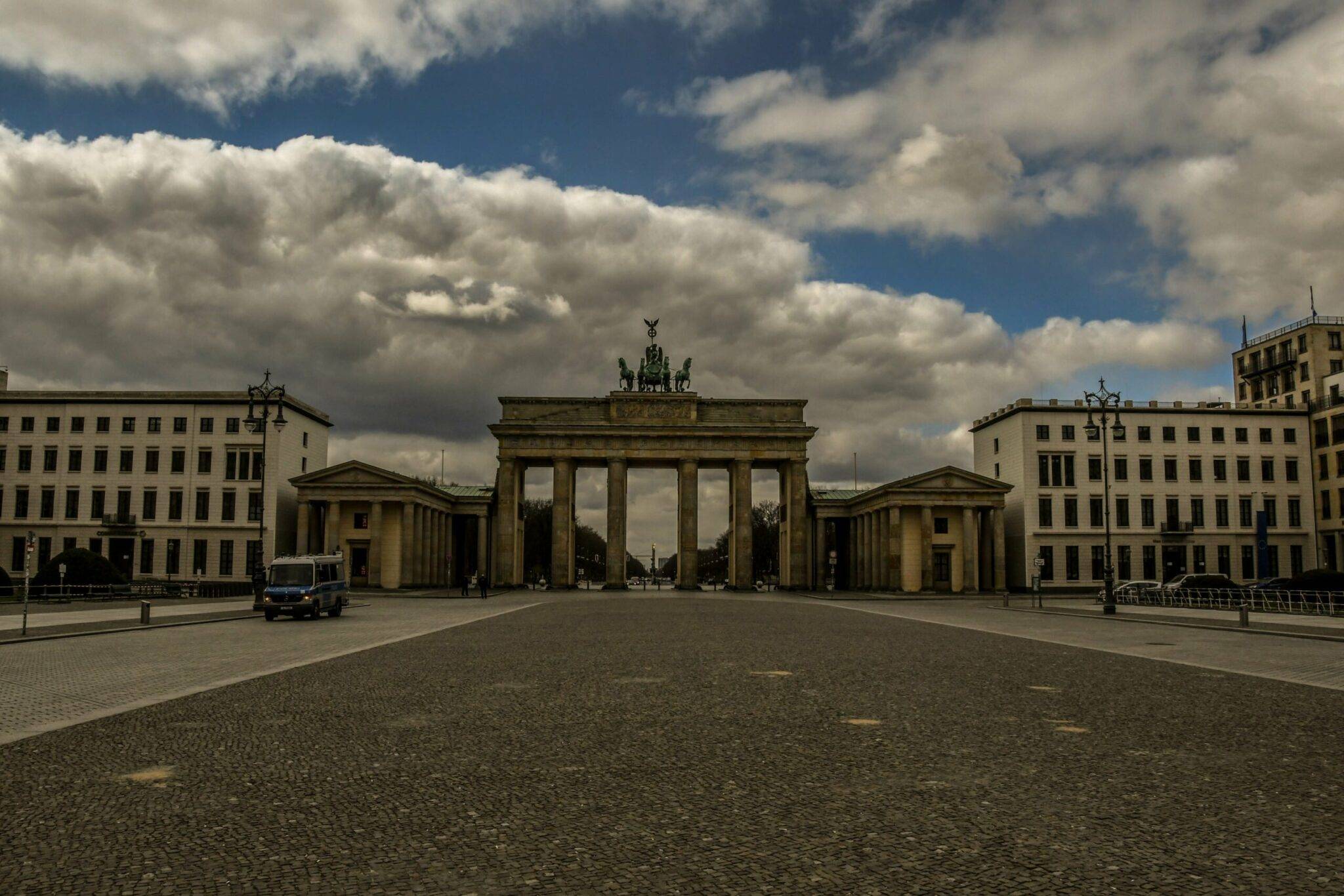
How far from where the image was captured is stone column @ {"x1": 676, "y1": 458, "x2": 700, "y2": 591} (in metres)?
94.7

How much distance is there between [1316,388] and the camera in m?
99.7

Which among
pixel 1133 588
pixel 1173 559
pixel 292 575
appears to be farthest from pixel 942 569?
pixel 292 575

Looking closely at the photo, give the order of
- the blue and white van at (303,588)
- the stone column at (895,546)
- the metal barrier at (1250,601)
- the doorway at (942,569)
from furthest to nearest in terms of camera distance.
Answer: the doorway at (942,569)
the stone column at (895,546)
the metal barrier at (1250,601)
the blue and white van at (303,588)

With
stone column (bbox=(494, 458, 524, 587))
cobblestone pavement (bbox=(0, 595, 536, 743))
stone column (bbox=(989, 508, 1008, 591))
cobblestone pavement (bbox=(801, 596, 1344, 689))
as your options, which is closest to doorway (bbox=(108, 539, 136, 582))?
stone column (bbox=(494, 458, 524, 587))

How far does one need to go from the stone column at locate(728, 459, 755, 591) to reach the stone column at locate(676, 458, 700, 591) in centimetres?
361

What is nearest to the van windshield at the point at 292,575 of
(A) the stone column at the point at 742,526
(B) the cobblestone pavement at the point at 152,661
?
(B) the cobblestone pavement at the point at 152,661

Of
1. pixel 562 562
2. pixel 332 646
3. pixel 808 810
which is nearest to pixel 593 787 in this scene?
pixel 808 810

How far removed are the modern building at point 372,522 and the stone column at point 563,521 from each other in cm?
708

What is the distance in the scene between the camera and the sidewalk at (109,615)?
1305 inches

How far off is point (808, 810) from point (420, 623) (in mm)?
30303

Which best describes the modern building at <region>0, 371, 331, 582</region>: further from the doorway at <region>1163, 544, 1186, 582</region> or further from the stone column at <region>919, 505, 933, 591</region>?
the doorway at <region>1163, 544, 1186, 582</region>

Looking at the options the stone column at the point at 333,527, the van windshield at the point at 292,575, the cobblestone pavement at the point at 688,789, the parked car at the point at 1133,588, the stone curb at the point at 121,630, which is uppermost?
the stone column at the point at 333,527

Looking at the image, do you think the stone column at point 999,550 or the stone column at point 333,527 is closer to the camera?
the stone column at point 333,527

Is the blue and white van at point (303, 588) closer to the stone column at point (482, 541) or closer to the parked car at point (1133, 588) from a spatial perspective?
the parked car at point (1133, 588)
